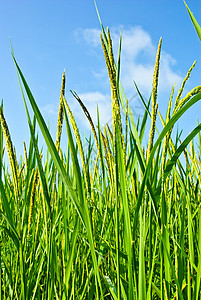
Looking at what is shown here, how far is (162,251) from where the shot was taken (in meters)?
0.90

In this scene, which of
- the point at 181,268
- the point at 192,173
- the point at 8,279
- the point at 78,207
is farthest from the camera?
the point at 192,173

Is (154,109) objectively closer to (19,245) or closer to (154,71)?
(154,71)

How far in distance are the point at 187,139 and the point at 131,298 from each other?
394mm

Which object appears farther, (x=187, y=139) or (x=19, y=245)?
(x=19, y=245)

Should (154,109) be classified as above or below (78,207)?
above

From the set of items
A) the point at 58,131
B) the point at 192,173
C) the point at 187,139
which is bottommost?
the point at 187,139

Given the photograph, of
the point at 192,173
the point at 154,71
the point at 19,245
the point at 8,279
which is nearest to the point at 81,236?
the point at 8,279

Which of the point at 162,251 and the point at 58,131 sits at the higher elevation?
A: the point at 58,131

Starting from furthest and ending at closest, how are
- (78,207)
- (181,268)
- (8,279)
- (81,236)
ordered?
(81,236), (8,279), (181,268), (78,207)

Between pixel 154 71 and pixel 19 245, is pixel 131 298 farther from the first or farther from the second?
pixel 154 71

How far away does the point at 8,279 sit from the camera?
43.0 inches

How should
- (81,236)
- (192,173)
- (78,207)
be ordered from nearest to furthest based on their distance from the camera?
(78,207)
(81,236)
(192,173)

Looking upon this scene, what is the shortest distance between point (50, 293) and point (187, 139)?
1.83 ft

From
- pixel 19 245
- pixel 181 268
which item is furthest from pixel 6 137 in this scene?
pixel 181 268
